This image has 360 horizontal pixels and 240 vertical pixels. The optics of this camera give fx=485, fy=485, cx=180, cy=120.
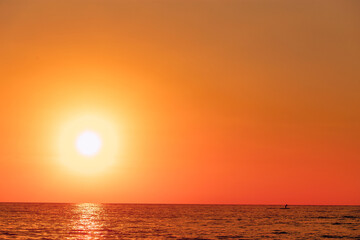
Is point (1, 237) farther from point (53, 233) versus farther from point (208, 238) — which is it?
point (208, 238)

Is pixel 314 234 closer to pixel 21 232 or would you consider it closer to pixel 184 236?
pixel 184 236

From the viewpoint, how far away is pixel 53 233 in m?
83.0

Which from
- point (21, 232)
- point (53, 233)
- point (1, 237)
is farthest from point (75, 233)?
point (1, 237)

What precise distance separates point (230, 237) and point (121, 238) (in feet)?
59.1

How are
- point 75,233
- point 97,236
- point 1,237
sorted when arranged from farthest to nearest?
point 75,233
point 97,236
point 1,237

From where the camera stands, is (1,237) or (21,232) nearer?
(1,237)

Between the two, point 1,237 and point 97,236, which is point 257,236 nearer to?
point 97,236

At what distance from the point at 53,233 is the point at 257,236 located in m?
34.9

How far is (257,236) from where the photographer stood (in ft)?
272

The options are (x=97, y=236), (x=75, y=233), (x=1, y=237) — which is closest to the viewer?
(x=1, y=237)

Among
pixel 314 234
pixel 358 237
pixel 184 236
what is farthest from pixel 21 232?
pixel 358 237

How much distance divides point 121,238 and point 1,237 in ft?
58.8

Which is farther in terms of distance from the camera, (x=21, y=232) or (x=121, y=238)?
(x=21, y=232)

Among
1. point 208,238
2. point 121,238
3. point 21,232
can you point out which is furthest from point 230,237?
point 21,232
